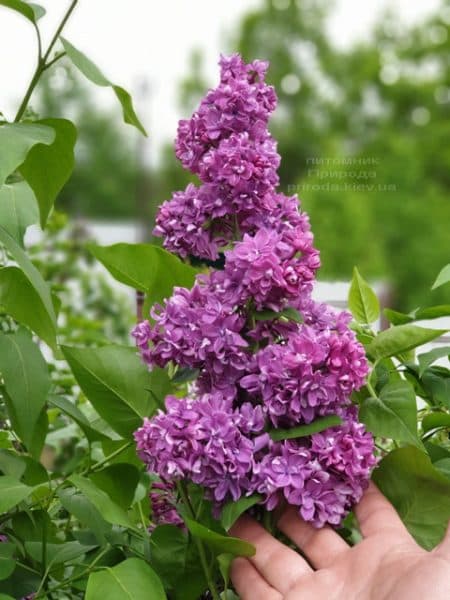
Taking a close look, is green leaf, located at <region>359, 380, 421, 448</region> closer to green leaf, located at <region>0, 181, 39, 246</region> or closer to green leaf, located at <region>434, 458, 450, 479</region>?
green leaf, located at <region>434, 458, 450, 479</region>

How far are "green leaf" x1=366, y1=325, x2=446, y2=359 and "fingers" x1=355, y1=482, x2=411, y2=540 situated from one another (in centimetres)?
10

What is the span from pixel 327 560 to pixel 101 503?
0.52ft

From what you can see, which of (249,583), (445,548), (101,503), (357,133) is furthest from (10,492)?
(357,133)

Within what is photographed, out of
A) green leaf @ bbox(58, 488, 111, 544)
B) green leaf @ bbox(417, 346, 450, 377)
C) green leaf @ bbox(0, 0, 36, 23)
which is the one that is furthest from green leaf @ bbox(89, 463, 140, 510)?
green leaf @ bbox(0, 0, 36, 23)

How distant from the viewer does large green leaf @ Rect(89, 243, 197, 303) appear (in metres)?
0.74

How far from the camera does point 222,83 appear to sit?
708 mm

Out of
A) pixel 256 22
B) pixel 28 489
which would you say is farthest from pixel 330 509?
pixel 256 22

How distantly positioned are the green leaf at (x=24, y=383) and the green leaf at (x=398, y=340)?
0.80 ft

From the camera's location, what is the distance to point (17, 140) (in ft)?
2.08

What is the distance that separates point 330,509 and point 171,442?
0.40ft

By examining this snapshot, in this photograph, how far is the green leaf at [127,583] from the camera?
625 millimetres

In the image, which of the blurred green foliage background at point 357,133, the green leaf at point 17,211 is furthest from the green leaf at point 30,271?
the blurred green foliage background at point 357,133

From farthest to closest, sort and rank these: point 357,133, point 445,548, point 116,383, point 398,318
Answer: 1. point 357,133
2. point 398,318
3. point 116,383
4. point 445,548

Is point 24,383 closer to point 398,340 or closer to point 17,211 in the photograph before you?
point 17,211
